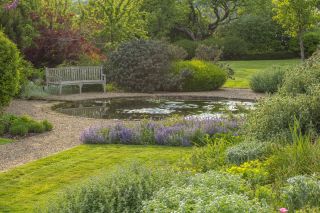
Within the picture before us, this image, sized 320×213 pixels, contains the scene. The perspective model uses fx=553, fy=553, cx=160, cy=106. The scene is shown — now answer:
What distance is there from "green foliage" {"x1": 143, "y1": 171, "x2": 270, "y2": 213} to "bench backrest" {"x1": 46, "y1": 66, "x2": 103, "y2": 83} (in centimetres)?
1491

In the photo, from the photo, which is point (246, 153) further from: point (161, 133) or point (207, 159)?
point (161, 133)

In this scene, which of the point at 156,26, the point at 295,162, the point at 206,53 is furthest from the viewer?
the point at 156,26

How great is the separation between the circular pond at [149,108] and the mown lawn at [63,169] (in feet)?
14.3

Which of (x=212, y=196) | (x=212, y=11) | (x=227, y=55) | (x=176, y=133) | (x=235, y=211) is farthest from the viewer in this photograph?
(x=212, y=11)

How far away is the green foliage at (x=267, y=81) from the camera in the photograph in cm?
1977

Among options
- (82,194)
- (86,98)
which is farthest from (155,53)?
(82,194)

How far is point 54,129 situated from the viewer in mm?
12500

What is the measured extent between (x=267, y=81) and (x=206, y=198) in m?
15.8

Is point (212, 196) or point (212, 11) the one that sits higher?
point (212, 11)

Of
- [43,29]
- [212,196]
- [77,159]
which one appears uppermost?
[43,29]

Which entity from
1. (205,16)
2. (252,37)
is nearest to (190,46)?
(252,37)

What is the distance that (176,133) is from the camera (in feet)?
34.9

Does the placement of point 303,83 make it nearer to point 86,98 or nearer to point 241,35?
point 86,98

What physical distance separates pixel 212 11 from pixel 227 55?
171 inches
